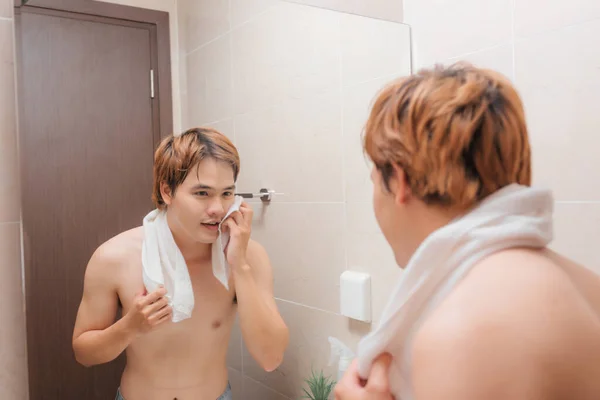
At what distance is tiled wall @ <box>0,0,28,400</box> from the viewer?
1000 millimetres

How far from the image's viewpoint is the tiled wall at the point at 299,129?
104cm

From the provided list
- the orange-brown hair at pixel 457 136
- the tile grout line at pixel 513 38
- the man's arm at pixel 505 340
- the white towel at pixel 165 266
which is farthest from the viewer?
the tile grout line at pixel 513 38

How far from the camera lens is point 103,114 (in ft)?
3.18

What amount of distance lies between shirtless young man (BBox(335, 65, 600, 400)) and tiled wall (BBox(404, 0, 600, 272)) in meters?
0.47

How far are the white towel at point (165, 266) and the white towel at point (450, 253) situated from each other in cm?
37

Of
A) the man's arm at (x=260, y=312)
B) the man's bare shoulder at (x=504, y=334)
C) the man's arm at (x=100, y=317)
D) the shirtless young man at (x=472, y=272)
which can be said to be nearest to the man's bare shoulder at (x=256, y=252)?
the man's arm at (x=260, y=312)

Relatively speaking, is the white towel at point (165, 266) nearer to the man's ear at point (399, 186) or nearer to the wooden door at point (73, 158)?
the wooden door at point (73, 158)

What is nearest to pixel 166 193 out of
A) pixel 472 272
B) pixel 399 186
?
pixel 399 186

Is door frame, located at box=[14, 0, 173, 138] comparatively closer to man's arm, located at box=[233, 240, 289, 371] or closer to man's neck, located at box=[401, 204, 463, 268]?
man's arm, located at box=[233, 240, 289, 371]

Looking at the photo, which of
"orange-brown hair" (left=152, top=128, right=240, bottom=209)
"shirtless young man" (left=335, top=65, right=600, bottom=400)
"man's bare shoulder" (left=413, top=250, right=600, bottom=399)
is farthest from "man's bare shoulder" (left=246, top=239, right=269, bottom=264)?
"man's bare shoulder" (left=413, top=250, right=600, bottom=399)

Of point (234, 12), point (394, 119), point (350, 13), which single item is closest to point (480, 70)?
point (394, 119)

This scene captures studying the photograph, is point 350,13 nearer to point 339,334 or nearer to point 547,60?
point 547,60

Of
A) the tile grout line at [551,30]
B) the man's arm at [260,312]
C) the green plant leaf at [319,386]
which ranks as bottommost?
the green plant leaf at [319,386]

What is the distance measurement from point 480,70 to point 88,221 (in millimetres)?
674
